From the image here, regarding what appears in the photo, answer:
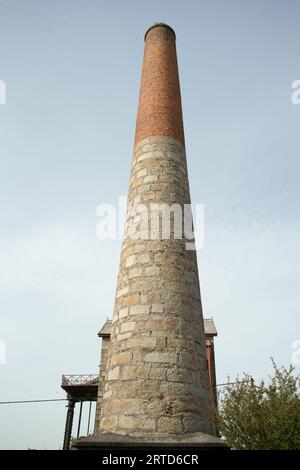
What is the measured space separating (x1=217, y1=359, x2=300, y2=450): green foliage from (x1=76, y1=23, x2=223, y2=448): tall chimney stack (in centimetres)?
57

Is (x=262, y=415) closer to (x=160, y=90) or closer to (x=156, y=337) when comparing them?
(x=156, y=337)

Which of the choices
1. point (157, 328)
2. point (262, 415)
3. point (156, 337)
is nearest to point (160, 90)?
point (157, 328)

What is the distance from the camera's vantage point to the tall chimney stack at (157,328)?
180 inches

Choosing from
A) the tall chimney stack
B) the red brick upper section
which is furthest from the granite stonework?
the red brick upper section

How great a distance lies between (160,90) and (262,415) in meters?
6.89

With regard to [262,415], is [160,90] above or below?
above

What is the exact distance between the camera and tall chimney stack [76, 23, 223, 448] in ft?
15.0

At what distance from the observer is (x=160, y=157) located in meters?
6.92

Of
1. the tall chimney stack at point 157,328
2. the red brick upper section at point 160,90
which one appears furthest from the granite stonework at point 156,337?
the red brick upper section at point 160,90

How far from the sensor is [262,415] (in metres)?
5.34

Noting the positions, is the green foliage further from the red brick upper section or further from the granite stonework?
the red brick upper section
